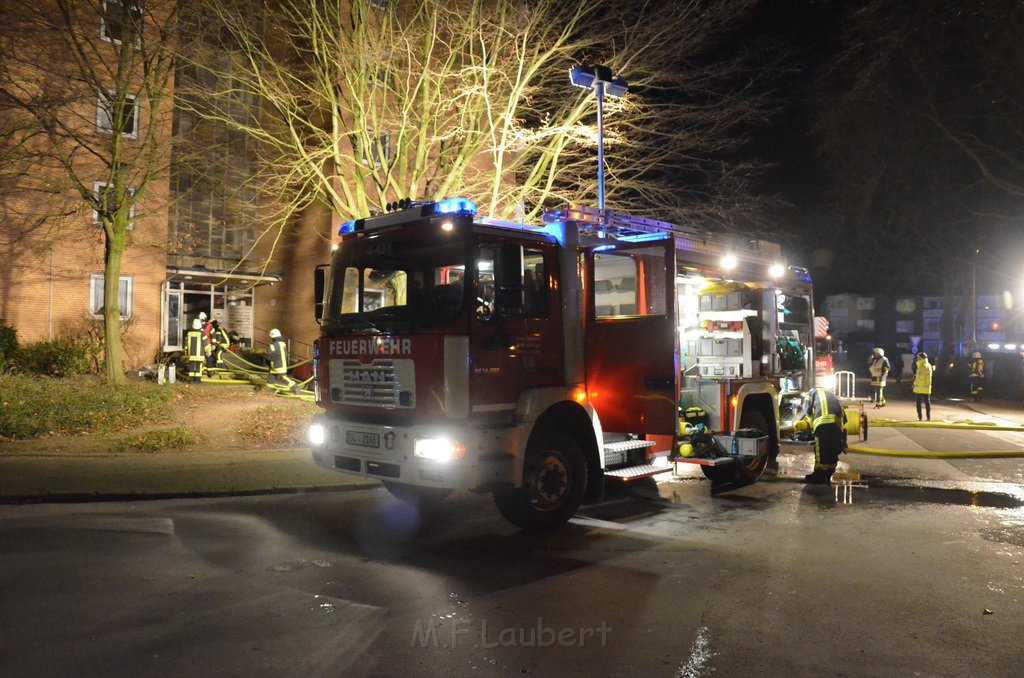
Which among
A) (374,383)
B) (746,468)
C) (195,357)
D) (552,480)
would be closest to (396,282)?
(374,383)

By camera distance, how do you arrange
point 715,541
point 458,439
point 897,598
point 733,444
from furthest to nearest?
point 733,444, point 715,541, point 458,439, point 897,598

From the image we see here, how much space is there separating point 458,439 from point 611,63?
36.6 feet

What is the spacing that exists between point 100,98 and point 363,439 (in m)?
11.6

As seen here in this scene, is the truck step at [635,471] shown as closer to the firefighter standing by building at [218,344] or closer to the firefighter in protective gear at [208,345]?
the firefighter in protective gear at [208,345]

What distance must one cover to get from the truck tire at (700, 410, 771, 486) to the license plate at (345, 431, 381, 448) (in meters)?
4.86

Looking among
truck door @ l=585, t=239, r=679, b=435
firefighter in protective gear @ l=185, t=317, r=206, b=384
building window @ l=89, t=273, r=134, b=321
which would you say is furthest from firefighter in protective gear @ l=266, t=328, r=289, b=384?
truck door @ l=585, t=239, r=679, b=435

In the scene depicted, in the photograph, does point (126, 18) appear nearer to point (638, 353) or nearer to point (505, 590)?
point (638, 353)

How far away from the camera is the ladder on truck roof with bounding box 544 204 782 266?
321 inches

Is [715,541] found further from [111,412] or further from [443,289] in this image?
[111,412]

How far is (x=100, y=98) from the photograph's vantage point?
14945 mm

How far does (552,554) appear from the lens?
6691 mm

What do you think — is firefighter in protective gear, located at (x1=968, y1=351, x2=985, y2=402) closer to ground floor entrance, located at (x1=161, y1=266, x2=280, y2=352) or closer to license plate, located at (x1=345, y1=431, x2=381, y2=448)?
ground floor entrance, located at (x1=161, y1=266, x2=280, y2=352)

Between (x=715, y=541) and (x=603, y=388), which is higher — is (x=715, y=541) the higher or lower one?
the lower one

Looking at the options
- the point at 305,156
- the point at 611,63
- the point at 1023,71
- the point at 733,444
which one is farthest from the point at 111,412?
the point at 1023,71
